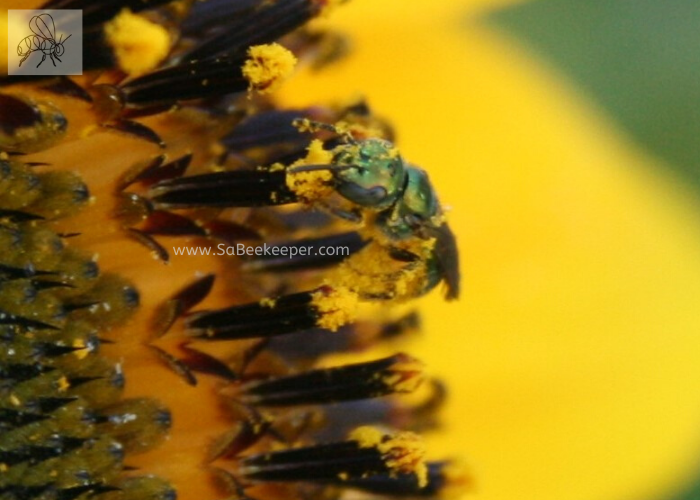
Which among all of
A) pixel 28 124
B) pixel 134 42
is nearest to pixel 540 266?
pixel 134 42

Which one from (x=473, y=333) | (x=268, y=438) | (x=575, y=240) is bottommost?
(x=268, y=438)

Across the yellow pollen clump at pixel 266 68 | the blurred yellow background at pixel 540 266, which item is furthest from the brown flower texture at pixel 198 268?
the blurred yellow background at pixel 540 266

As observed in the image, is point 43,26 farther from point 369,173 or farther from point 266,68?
point 369,173

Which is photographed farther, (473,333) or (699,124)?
(699,124)

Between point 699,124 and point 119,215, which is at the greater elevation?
point 699,124

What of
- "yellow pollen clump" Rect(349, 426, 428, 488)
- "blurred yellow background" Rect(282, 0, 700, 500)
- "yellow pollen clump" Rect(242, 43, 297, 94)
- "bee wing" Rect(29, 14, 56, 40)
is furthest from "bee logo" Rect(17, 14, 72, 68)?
"blurred yellow background" Rect(282, 0, 700, 500)

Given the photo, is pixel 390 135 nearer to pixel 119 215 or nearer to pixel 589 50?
pixel 119 215

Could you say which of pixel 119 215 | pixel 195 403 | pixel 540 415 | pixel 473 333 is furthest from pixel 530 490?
pixel 119 215
